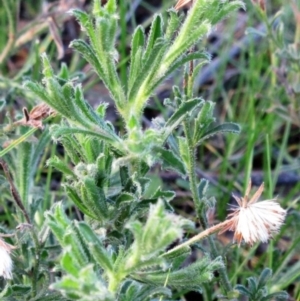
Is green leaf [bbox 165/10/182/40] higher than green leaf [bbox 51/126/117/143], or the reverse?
green leaf [bbox 165/10/182/40]

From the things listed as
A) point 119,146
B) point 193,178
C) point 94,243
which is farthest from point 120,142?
point 193,178

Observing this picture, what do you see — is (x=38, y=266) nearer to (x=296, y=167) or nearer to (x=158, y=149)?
(x=158, y=149)

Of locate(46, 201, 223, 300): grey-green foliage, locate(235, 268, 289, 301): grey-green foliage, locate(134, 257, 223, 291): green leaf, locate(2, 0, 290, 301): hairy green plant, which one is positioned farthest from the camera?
locate(235, 268, 289, 301): grey-green foliage

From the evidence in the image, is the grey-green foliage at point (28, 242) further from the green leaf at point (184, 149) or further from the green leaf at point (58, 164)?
the green leaf at point (184, 149)

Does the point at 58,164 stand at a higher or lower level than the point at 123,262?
higher

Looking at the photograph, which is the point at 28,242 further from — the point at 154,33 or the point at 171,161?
the point at 154,33

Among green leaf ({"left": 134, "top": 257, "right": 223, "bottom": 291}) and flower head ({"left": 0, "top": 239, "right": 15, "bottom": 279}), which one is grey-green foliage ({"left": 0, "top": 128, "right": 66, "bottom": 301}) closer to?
flower head ({"left": 0, "top": 239, "right": 15, "bottom": 279})

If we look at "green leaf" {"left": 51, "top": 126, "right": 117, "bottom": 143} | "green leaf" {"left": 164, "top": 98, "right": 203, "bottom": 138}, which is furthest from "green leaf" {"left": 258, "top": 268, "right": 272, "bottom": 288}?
"green leaf" {"left": 51, "top": 126, "right": 117, "bottom": 143}

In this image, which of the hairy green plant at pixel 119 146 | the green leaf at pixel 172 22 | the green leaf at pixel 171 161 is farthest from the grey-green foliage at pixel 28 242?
the green leaf at pixel 172 22

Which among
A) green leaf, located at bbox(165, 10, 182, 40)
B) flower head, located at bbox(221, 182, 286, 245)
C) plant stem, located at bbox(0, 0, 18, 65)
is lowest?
flower head, located at bbox(221, 182, 286, 245)

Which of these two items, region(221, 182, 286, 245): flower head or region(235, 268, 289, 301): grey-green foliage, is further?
region(235, 268, 289, 301): grey-green foliage
